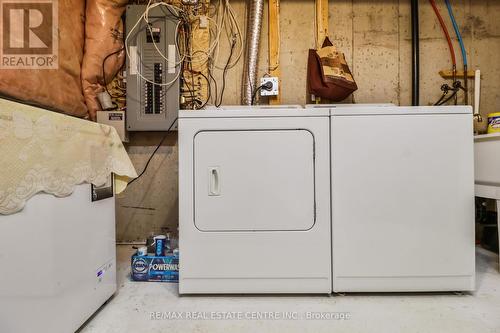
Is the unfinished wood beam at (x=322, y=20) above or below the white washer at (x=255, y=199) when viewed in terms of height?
above

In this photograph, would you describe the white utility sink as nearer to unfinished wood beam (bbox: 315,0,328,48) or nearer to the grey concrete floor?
the grey concrete floor

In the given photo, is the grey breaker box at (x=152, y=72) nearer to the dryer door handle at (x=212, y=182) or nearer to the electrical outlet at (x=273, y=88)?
the electrical outlet at (x=273, y=88)

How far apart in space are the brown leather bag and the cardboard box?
153cm

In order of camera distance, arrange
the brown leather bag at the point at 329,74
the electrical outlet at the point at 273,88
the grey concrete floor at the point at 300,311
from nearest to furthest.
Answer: the grey concrete floor at the point at 300,311, the brown leather bag at the point at 329,74, the electrical outlet at the point at 273,88

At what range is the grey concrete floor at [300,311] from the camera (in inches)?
43.4

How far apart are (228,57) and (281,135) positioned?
45.4 inches

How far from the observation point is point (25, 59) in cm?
143

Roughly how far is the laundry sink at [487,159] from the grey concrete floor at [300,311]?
0.60 metres

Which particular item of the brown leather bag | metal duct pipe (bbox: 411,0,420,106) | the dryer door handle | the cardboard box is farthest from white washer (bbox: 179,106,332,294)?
metal duct pipe (bbox: 411,0,420,106)

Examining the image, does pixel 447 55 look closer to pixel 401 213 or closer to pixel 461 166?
pixel 461 166

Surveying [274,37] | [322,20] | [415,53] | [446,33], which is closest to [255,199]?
[274,37]

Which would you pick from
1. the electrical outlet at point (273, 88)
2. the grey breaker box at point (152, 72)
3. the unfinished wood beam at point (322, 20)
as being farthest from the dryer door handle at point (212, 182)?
the unfinished wood beam at point (322, 20)

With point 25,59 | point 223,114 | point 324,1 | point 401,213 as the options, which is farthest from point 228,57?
point 401,213

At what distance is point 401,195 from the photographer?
1.30 meters
